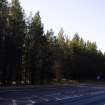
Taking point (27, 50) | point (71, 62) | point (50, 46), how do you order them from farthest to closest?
point (71, 62), point (50, 46), point (27, 50)

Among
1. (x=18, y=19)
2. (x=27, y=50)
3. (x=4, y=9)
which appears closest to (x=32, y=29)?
(x=27, y=50)

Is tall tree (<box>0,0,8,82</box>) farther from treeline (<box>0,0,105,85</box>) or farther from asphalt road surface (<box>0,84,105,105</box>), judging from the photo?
asphalt road surface (<box>0,84,105,105</box>)

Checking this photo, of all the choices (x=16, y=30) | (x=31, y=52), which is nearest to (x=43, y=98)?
(x=16, y=30)

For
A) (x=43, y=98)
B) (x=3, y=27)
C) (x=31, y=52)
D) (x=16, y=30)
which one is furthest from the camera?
(x=31, y=52)

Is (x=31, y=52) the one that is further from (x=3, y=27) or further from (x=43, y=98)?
(x=43, y=98)

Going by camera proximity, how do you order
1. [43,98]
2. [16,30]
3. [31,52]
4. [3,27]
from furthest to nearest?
1. [31,52]
2. [16,30]
3. [3,27]
4. [43,98]

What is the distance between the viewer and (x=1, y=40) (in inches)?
2392

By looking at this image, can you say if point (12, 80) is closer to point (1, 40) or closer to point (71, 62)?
point (1, 40)

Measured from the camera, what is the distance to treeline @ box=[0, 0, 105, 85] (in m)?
63.4

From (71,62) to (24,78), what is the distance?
Answer: 29019 millimetres

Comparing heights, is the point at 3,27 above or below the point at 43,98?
above

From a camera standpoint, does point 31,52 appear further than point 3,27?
Yes

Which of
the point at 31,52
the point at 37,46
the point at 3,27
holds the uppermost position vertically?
the point at 3,27

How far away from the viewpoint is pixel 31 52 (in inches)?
2982
